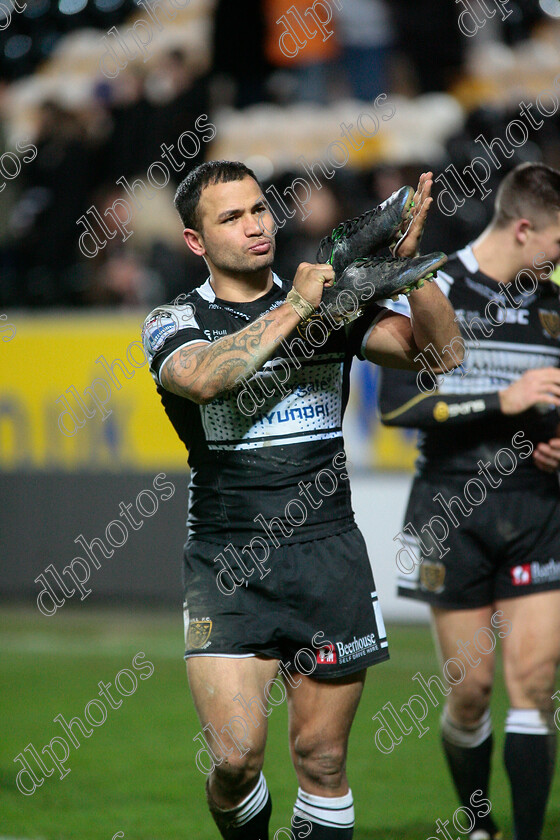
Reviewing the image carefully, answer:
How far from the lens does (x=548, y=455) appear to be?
4.16 meters

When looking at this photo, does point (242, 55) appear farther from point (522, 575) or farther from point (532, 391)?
point (522, 575)

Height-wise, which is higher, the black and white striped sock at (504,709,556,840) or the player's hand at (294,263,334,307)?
the player's hand at (294,263,334,307)

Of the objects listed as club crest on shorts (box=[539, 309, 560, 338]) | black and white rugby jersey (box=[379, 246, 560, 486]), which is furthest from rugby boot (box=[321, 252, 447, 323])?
club crest on shorts (box=[539, 309, 560, 338])

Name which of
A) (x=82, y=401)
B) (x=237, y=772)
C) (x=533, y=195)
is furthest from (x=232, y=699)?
(x=82, y=401)

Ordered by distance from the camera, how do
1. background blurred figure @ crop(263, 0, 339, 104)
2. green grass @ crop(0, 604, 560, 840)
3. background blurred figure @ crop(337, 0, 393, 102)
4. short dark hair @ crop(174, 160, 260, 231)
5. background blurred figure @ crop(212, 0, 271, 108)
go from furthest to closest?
background blurred figure @ crop(212, 0, 271, 108)
background blurred figure @ crop(263, 0, 339, 104)
background blurred figure @ crop(337, 0, 393, 102)
green grass @ crop(0, 604, 560, 840)
short dark hair @ crop(174, 160, 260, 231)

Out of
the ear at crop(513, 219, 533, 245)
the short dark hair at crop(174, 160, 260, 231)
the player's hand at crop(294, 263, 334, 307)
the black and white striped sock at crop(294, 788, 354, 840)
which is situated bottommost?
the black and white striped sock at crop(294, 788, 354, 840)

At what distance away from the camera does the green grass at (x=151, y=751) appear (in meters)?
4.52

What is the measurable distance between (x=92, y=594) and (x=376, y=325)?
6230 millimetres

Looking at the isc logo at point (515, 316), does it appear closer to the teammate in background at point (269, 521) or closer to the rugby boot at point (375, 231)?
the teammate in background at point (269, 521)

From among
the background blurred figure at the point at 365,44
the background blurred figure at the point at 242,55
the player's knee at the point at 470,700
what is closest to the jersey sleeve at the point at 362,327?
the player's knee at the point at 470,700

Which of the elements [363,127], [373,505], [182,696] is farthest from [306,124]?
[182,696]

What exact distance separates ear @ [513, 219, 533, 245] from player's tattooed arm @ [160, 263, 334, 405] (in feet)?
4.62

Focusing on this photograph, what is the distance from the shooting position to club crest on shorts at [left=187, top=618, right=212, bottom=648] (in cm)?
324

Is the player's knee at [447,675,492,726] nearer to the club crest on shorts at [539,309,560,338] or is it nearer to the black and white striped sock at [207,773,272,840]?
the black and white striped sock at [207,773,272,840]
